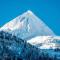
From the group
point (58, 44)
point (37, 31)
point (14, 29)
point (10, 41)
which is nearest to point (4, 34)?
point (10, 41)

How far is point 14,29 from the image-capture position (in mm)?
70875

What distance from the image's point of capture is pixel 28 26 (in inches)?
2879

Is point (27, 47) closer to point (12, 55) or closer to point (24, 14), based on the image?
point (12, 55)

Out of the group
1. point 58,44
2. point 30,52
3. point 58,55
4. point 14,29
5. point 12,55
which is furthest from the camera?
point 14,29

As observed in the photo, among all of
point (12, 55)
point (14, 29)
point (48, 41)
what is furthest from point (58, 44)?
point (12, 55)

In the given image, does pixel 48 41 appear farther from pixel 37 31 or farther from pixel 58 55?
pixel 58 55

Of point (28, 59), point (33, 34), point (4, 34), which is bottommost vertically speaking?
point (28, 59)

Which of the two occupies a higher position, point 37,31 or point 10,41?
point 37,31

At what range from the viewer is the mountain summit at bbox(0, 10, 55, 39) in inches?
2840

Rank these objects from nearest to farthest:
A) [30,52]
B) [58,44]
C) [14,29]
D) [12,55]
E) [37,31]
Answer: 1. [12,55]
2. [30,52]
3. [58,44]
4. [14,29]
5. [37,31]

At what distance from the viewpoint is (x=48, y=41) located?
63438 millimetres

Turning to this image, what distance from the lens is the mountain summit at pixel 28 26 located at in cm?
7212

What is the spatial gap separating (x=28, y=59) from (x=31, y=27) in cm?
3608

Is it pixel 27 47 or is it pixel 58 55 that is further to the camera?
pixel 58 55
